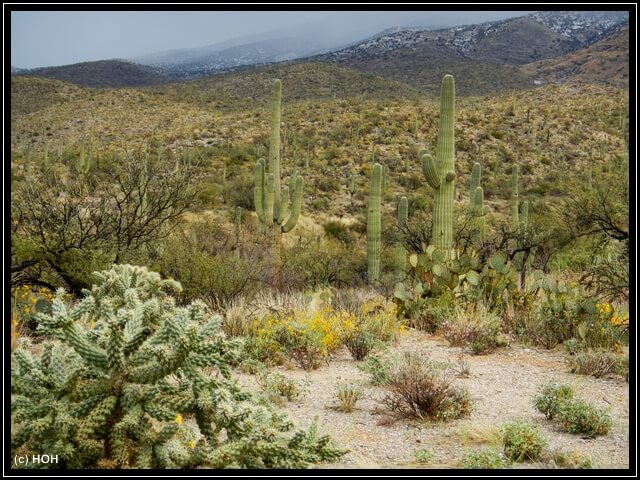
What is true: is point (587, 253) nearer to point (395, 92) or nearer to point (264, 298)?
point (264, 298)

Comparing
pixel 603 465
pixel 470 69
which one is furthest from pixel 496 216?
pixel 470 69

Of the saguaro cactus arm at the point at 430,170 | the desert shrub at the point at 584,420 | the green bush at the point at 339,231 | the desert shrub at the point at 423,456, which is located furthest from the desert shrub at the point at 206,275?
the green bush at the point at 339,231

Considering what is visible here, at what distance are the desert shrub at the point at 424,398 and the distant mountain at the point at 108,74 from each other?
89.8 meters

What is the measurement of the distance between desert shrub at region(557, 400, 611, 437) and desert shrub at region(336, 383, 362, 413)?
1852 millimetres

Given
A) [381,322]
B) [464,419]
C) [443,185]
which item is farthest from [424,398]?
[443,185]

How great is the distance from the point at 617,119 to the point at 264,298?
38479mm

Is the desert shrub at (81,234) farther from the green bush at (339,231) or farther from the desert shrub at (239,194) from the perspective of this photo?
the desert shrub at (239,194)

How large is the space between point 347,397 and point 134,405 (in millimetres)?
2457

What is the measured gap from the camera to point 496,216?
95.9ft

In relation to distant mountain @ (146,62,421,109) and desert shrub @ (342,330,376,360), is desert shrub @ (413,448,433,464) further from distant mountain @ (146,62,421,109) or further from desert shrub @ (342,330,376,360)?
distant mountain @ (146,62,421,109)

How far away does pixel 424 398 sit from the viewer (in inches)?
230

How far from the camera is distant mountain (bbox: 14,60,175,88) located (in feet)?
291

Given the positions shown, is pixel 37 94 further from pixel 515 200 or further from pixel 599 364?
pixel 599 364

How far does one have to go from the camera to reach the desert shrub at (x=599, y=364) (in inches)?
285
